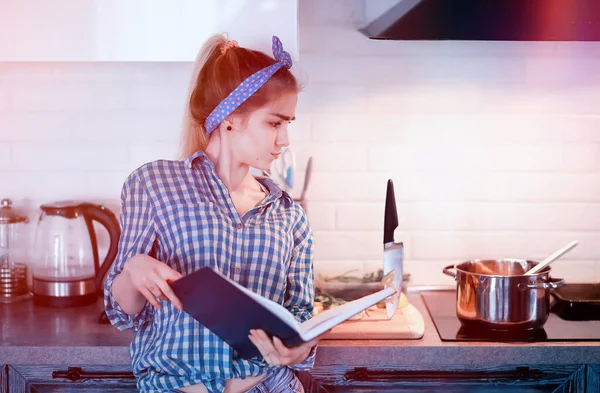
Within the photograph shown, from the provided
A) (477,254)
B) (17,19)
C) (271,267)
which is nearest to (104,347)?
(271,267)

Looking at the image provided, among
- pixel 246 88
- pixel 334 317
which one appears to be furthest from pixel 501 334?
pixel 246 88

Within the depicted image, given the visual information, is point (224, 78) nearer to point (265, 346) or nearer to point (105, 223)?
point (265, 346)

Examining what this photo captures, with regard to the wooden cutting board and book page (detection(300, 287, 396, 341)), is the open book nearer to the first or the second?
book page (detection(300, 287, 396, 341))

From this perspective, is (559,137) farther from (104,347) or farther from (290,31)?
(104,347)

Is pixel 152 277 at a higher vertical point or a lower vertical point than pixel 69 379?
higher

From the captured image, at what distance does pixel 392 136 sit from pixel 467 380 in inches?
30.9

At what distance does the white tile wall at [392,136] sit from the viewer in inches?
91.2

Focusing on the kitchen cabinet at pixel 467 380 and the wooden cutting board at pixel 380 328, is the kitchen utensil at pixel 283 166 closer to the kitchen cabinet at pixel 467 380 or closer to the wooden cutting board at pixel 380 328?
the wooden cutting board at pixel 380 328

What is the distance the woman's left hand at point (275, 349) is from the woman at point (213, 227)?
0.02 metres

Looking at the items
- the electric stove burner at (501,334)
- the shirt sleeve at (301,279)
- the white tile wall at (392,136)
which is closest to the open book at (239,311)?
the shirt sleeve at (301,279)

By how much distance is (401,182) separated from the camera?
2.37 meters

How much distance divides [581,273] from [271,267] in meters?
1.18

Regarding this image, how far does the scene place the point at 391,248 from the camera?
2.06m

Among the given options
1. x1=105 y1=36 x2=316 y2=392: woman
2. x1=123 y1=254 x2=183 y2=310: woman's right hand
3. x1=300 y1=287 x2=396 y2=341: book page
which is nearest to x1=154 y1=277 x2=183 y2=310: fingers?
x1=123 y1=254 x2=183 y2=310: woman's right hand
